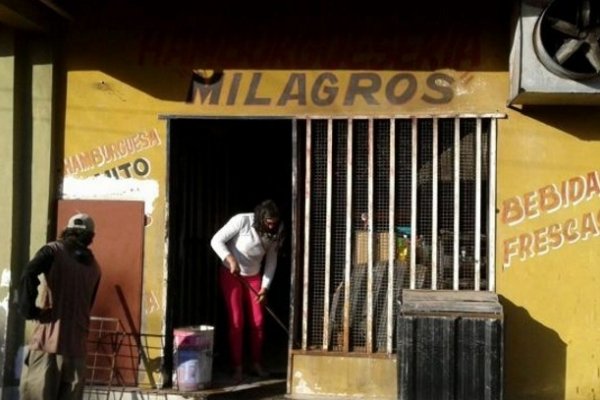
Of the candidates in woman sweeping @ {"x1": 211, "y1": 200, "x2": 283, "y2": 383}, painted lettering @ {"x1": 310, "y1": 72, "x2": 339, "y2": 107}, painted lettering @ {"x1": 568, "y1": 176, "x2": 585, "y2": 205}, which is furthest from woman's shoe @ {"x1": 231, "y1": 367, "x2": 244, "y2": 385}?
painted lettering @ {"x1": 568, "y1": 176, "x2": 585, "y2": 205}

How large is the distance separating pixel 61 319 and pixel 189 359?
5.54ft

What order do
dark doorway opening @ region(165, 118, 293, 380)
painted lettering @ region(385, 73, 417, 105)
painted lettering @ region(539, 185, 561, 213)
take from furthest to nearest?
1. dark doorway opening @ region(165, 118, 293, 380)
2. painted lettering @ region(385, 73, 417, 105)
3. painted lettering @ region(539, 185, 561, 213)

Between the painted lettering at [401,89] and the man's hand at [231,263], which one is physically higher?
the painted lettering at [401,89]

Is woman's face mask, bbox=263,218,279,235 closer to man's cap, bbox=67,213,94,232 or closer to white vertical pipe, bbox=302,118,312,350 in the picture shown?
white vertical pipe, bbox=302,118,312,350

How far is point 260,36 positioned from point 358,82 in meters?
0.96

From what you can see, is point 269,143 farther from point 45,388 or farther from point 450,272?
point 45,388

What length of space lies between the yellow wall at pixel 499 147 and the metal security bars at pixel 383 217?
16 cm

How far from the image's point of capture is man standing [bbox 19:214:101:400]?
6610mm

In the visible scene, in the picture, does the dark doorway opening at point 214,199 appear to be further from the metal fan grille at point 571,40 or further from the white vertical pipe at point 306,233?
the metal fan grille at point 571,40

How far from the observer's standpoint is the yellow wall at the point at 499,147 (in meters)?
7.79

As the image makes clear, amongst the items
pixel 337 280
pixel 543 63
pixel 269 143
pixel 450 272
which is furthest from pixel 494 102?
pixel 269 143

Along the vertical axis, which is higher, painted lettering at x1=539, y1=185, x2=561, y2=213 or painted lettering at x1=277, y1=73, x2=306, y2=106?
painted lettering at x1=277, y1=73, x2=306, y2=106

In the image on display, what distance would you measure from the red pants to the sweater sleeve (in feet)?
0.87

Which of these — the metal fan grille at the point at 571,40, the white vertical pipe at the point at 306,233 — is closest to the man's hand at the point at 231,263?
the white vertical pipe at the point at 306,233
